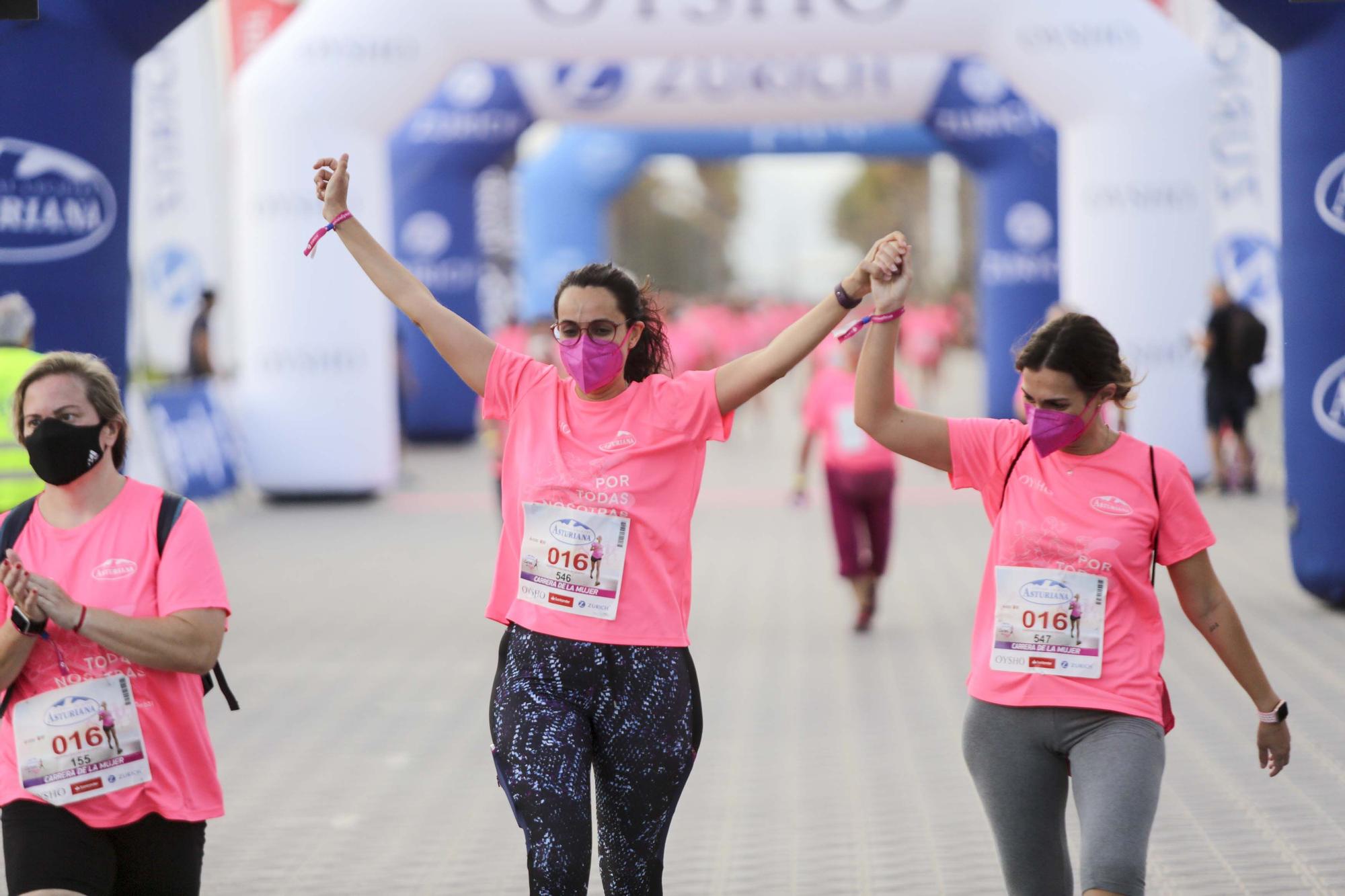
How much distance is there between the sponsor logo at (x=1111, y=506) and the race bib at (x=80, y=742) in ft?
6.29

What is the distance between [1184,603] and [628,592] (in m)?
1.16

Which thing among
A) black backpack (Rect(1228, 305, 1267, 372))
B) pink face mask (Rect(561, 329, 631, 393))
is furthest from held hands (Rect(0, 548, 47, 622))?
black backpack (Rect(1228, 305, 1267, 372))

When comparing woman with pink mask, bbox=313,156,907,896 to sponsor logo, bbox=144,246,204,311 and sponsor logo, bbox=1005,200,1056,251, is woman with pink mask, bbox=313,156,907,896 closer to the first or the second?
sponsor logo, bbox=144,246,204,311

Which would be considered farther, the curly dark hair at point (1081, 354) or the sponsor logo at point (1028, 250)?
the sponsor logo at point (1028, 250)

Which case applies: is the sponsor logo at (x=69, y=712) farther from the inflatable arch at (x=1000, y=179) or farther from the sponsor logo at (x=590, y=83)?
the sponsor logo at (x=590, y=83)

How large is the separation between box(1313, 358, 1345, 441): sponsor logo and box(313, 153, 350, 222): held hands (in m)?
5.87

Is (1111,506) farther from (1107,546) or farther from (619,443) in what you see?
(619,443)

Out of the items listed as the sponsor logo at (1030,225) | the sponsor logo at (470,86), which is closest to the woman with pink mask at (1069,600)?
the sponsor logo at (470,86)

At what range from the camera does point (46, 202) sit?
269 inches

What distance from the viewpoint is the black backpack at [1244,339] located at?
1300 centimetres

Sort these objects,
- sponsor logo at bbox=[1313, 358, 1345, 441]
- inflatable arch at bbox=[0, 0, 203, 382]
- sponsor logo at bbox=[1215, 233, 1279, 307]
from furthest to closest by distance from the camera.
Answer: sponsor logo at bbox=[1215, 233, 1279, 307], sponsor logo at bbox=[1313, 358, 1345, 441], inflatable arch at bbox=[0, 0, 203, 382]

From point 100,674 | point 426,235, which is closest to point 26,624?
point 100,674

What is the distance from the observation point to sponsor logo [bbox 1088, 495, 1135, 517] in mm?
3363

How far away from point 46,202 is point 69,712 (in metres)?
4.29
